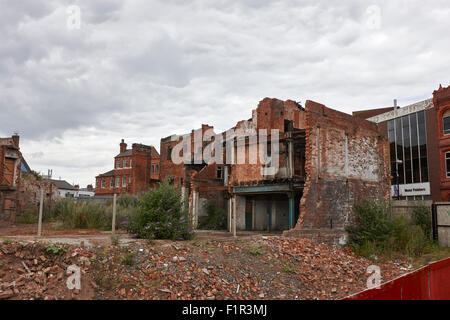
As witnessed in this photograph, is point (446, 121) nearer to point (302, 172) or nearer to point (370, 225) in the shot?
point (302, 172)

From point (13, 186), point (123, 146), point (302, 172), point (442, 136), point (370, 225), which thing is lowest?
point (370, 225)

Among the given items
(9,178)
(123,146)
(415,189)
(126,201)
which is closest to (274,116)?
(126,201)

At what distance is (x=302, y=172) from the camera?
22562 millimetres

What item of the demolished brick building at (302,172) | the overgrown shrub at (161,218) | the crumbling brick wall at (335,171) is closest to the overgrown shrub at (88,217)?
the demolished brick building at (302,172)

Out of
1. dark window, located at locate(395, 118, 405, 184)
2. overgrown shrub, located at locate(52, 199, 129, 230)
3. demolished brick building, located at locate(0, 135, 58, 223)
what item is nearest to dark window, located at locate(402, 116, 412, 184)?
dark window, located at locate(395, 118, 405, 184)

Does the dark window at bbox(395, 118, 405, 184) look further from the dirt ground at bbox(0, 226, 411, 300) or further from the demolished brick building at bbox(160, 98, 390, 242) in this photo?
the dirt ground at bbox(0, 226, 411, 300)

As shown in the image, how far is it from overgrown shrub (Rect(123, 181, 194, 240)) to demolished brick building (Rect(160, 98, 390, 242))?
0.93 m

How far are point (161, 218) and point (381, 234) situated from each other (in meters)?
9.50

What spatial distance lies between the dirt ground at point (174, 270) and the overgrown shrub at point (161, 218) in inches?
27.9

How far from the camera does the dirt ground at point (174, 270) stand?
7508mm

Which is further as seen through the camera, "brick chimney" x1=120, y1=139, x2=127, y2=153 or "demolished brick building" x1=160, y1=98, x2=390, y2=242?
"brick chimney" x1=120, y1=139, x2=127, y2=153

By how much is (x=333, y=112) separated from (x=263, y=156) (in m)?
6.39

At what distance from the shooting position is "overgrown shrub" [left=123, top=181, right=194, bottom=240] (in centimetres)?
1132
